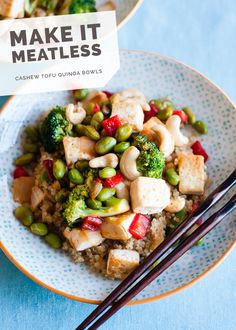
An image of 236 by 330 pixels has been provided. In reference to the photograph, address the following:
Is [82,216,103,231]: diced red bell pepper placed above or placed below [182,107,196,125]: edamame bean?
below

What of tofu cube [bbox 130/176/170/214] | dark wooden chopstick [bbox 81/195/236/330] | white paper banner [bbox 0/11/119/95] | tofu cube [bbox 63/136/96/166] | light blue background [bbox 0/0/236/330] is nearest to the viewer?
dark wooden chopstick [bbox 81/195/236/330]

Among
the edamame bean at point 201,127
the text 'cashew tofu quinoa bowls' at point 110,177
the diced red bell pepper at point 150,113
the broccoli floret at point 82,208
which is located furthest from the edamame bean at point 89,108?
the edamame bean at point 201,127

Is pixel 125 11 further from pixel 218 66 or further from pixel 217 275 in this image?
pixel 217 275

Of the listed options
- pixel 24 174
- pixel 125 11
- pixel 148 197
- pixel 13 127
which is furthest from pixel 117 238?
pixel 125 11

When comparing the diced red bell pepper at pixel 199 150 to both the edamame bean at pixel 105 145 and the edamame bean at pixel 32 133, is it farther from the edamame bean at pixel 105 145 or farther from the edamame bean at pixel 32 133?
the edamame bean at pixel 32 133

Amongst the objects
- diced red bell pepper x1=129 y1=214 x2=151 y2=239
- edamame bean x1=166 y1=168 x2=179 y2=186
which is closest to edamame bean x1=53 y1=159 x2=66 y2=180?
diced red bell pepper x1=129 y1=214 x2=151 y2=239

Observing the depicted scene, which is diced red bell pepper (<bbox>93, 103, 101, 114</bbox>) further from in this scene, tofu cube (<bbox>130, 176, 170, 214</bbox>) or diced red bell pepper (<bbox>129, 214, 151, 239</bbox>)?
diced red bell pepper (<bbox>129, 214, 151, 239</bbox>)

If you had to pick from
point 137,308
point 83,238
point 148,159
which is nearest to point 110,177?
point 148,159
